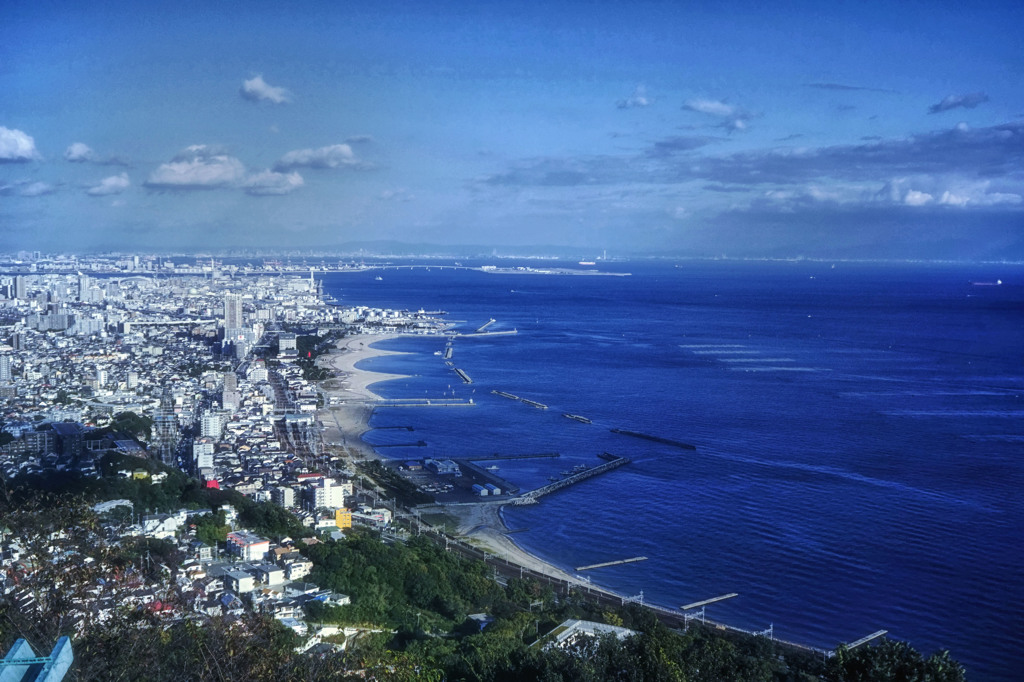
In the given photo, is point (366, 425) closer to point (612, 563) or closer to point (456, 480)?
point (456, 480)

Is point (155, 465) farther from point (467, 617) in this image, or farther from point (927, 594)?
point (927, 594)

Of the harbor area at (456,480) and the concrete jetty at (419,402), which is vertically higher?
the concrete jetty at (419,402)

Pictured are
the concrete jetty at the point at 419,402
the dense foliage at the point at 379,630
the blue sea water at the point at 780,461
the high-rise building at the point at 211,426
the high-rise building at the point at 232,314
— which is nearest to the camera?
the dense foliage at the point at 379,630

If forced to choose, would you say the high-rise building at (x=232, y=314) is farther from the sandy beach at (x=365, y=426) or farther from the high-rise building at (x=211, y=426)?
the high-rise building at (x=211, y=426)

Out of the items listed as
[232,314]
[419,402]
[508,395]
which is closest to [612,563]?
[419,402]

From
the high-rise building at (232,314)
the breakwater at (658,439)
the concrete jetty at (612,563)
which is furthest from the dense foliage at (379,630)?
the high-rise building at (232,314)

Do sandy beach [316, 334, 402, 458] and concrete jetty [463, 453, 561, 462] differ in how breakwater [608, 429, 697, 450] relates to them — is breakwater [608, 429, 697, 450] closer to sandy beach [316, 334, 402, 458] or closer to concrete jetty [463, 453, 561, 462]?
concrete jetty [463, 453, 561, 462]

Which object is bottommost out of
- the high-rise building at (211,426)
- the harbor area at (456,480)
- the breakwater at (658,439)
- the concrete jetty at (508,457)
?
the harbor area at (456,480)

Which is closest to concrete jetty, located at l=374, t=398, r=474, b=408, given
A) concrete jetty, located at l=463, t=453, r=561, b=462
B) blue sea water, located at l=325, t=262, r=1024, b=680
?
blue sea water, located at l=325, t=262, r=1024, b=680

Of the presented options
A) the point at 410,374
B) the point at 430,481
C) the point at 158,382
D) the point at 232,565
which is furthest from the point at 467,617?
the point at 410,374
